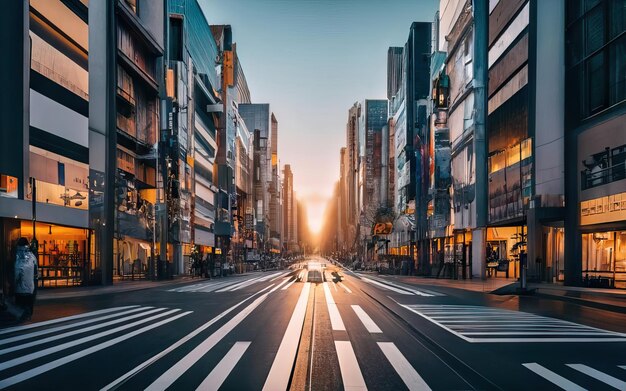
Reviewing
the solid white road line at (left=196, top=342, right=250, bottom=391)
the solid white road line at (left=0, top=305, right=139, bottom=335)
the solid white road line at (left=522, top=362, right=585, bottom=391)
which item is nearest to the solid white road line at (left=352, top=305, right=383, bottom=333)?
the solid white road line at (left=196, top=342, right=250, bottom=391)

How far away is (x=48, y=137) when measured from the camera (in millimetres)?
29953

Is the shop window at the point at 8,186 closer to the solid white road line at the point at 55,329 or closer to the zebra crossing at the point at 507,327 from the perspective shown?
the solid white road line at the point at 55,329

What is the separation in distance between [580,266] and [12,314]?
28.6 metres

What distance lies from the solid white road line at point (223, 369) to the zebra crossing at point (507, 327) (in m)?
4.75

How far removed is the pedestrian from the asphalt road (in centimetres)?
75

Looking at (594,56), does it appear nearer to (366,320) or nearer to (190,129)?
(366,320)

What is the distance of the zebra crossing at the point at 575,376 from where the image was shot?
744 cm

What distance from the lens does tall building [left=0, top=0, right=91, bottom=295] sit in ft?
85.5

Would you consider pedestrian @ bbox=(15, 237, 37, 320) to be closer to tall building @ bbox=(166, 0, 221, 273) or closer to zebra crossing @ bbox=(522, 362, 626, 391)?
zebra crossing @ bbox=(522, 362, 626, 391)

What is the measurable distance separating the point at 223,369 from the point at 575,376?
511 cm

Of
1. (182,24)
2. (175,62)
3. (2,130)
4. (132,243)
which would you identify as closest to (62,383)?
(2,130)

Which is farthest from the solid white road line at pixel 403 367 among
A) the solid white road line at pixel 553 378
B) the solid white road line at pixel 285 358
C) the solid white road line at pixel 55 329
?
the solid white road line at pixel 55 329

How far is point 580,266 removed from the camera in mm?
31438

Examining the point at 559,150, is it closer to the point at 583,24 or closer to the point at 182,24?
the point at 583,24
